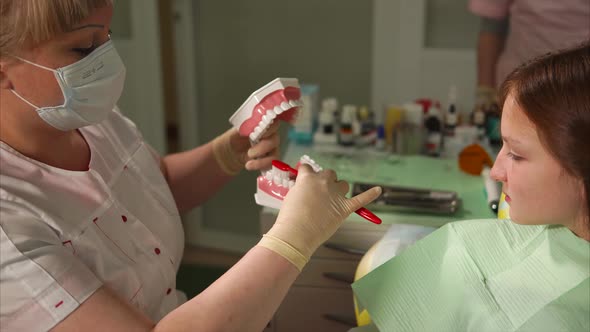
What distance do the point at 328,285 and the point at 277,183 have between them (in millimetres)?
478

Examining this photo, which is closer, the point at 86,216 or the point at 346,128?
the point at 86,216

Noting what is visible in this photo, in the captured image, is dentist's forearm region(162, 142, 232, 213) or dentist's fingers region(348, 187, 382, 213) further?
dentist's forearm region(162, 142, 232, 213)

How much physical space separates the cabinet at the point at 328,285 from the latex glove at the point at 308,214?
0.41 m

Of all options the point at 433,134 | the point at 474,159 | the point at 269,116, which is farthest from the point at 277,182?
the point at 433,134

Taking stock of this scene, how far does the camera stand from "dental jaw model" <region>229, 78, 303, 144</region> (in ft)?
3.98

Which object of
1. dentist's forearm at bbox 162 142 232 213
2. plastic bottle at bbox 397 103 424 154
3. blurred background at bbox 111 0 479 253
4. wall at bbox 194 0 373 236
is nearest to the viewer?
Answer: dentist's forearm at bbox 162 142 232 213

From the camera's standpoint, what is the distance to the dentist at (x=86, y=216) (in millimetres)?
919

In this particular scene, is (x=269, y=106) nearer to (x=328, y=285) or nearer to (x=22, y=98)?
(x=22, y=98)

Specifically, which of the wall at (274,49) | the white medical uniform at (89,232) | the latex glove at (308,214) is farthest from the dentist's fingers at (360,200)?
the wall at (274,49)

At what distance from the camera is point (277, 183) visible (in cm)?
120

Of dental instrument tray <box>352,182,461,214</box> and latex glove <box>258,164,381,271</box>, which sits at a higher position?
latex glove <box>258,164,381,271</box>

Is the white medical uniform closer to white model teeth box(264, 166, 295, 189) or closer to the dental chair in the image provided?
white model teeth box(264, 166, 295, 189)

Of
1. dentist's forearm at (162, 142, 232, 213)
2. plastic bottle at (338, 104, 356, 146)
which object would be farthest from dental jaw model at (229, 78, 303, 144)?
plastic bottle at (338, 104, 356, 146)

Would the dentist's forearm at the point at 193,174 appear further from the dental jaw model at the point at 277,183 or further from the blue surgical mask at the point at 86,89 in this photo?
the blue surgical mask at the point at 86,89
